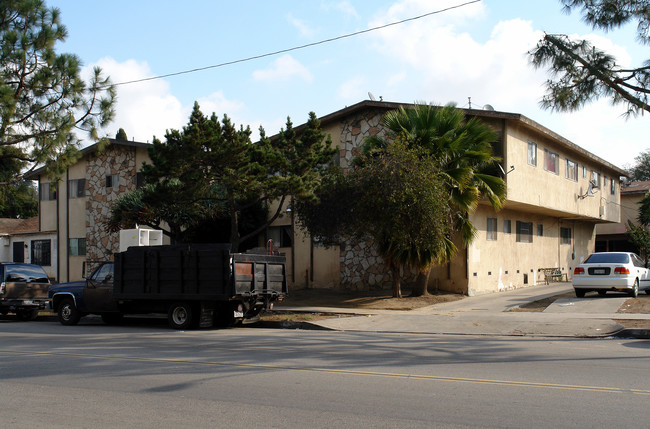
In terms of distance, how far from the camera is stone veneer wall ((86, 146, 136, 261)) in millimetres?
31125

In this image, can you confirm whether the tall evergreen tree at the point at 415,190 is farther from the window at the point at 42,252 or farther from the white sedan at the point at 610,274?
the window at the point at 42,252

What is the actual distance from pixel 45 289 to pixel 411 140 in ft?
42.4

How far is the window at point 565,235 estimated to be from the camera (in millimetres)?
32938

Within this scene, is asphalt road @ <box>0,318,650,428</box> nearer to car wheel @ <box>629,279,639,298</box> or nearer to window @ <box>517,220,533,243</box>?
car wheel @ <box>629,279,639,298</box>

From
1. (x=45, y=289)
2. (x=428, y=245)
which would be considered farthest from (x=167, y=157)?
(x=428, y=245)

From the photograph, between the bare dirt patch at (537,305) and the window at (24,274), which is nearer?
the bare dirt patch at (537,305)

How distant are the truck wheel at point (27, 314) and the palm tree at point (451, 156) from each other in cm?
1196

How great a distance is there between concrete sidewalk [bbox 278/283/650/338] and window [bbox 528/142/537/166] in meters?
7.21

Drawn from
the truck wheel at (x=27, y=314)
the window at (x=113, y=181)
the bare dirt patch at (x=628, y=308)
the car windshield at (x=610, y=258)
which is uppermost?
the window at (x=113, y=181)

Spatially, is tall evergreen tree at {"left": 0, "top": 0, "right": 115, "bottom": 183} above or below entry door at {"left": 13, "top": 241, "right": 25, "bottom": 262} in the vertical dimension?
above

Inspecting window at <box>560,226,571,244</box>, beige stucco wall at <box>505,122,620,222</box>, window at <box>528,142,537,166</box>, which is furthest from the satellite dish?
window at <box>528,142,537,166</box>

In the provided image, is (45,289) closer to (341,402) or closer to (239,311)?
(239,311)

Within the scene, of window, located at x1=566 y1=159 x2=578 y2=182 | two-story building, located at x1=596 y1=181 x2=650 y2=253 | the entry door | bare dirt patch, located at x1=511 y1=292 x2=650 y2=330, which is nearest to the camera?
bare dirt patch, located at x1=511 y1=292 x2=650 y2=330

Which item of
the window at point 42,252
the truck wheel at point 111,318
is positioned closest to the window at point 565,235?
the truck wheel at point 111,318
